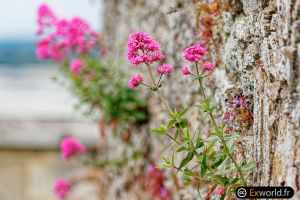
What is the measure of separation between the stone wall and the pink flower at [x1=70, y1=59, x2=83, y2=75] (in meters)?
0.65

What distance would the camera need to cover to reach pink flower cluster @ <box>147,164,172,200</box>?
10.2 ft

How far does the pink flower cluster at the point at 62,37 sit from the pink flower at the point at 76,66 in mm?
62

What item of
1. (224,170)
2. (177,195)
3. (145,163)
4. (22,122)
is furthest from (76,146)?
(22,122)

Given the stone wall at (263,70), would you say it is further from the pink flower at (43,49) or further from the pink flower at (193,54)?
the pink flower at (43,49)

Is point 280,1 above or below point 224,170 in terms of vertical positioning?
above

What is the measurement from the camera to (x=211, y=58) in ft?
8.30

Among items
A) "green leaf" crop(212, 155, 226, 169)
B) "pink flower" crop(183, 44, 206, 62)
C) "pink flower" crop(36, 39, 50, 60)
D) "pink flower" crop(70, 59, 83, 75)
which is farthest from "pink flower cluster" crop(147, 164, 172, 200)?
"pink flower" crop(183, 44, 206, 62)

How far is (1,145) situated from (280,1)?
4.38 meters

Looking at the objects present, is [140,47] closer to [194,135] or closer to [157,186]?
[194,135]

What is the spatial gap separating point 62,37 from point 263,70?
65.6 inches

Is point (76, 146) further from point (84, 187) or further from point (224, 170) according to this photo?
point (84, 187)

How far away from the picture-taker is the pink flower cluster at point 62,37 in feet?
10.6

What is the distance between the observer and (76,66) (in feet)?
11.3

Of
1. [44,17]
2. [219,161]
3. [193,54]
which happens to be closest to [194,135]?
[219,161]
